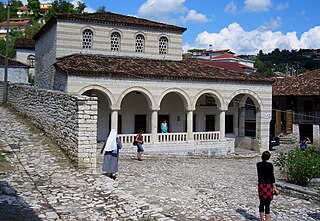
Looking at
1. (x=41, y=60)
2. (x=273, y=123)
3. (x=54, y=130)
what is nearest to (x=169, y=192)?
(x=54, y=130)

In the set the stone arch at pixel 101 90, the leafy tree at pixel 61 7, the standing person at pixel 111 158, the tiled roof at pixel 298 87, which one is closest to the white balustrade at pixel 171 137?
the stone arch at pixel 101 90

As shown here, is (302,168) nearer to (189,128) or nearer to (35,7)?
(189,128)

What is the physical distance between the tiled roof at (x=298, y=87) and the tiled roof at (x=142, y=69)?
7794mm

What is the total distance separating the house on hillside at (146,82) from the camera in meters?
20.2

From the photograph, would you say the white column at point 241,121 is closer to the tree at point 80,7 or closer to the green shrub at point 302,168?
the green shrub at point 302,168

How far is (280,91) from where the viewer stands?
107ft

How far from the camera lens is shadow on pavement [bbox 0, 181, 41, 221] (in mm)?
6468

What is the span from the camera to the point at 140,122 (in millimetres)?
24047

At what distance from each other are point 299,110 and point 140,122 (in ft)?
49.2

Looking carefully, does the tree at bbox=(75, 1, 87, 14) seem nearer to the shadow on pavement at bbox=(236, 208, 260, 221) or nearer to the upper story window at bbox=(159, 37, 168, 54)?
the upper story window at bbox=(159, 37, 168, 54)

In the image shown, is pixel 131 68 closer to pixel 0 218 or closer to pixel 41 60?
pixel 41 60

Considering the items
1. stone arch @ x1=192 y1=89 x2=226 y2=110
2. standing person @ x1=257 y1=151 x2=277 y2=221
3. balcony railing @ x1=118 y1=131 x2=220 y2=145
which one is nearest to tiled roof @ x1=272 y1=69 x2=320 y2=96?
stone arch @ x1=192 y1=89 x2=226 y2=110

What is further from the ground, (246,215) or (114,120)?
(114,120)

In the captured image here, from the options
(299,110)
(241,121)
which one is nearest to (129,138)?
(241,121)
